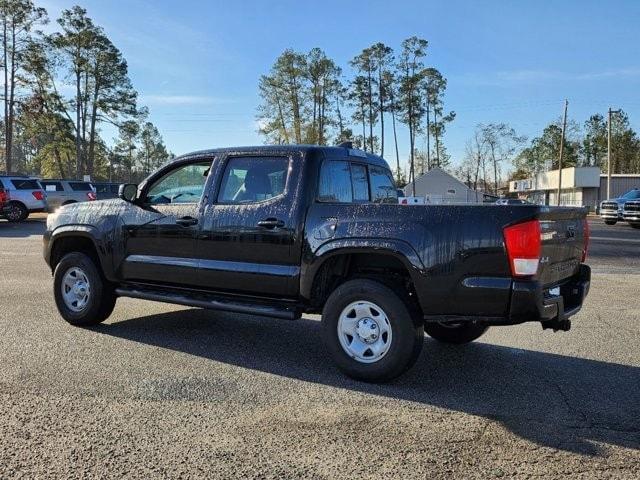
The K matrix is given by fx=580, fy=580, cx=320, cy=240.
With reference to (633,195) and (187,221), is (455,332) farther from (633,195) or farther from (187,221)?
(633,195)

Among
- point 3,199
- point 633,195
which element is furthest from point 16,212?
point 633,195

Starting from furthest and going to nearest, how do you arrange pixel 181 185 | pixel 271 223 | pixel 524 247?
pixel 181 185 < pixel 271 223 < pixel 524 247

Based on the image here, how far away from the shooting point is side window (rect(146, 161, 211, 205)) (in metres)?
5.68

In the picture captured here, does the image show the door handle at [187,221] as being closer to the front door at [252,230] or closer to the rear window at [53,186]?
the front door at [252,230]

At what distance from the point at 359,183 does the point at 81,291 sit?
324 centimetres

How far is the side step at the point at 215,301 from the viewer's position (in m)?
4.99

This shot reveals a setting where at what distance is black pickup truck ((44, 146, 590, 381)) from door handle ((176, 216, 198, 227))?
0.01 meters

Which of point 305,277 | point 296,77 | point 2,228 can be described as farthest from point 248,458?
point 296,77

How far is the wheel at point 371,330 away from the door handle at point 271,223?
29.9 inches

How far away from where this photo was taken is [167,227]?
18.6ft

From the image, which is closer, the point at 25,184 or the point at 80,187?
the point at 25,184

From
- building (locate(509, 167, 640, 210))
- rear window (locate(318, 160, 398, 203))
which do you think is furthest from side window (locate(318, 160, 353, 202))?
building (locate(509, 167, 640, 210))

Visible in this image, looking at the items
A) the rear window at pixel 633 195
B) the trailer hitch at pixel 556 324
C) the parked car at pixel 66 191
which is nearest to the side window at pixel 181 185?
the trailer hitch at pixel 556 324

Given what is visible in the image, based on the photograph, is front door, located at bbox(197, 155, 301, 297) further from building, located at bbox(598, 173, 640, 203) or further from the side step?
building, located at bbox(598, 173, 640, 203)
